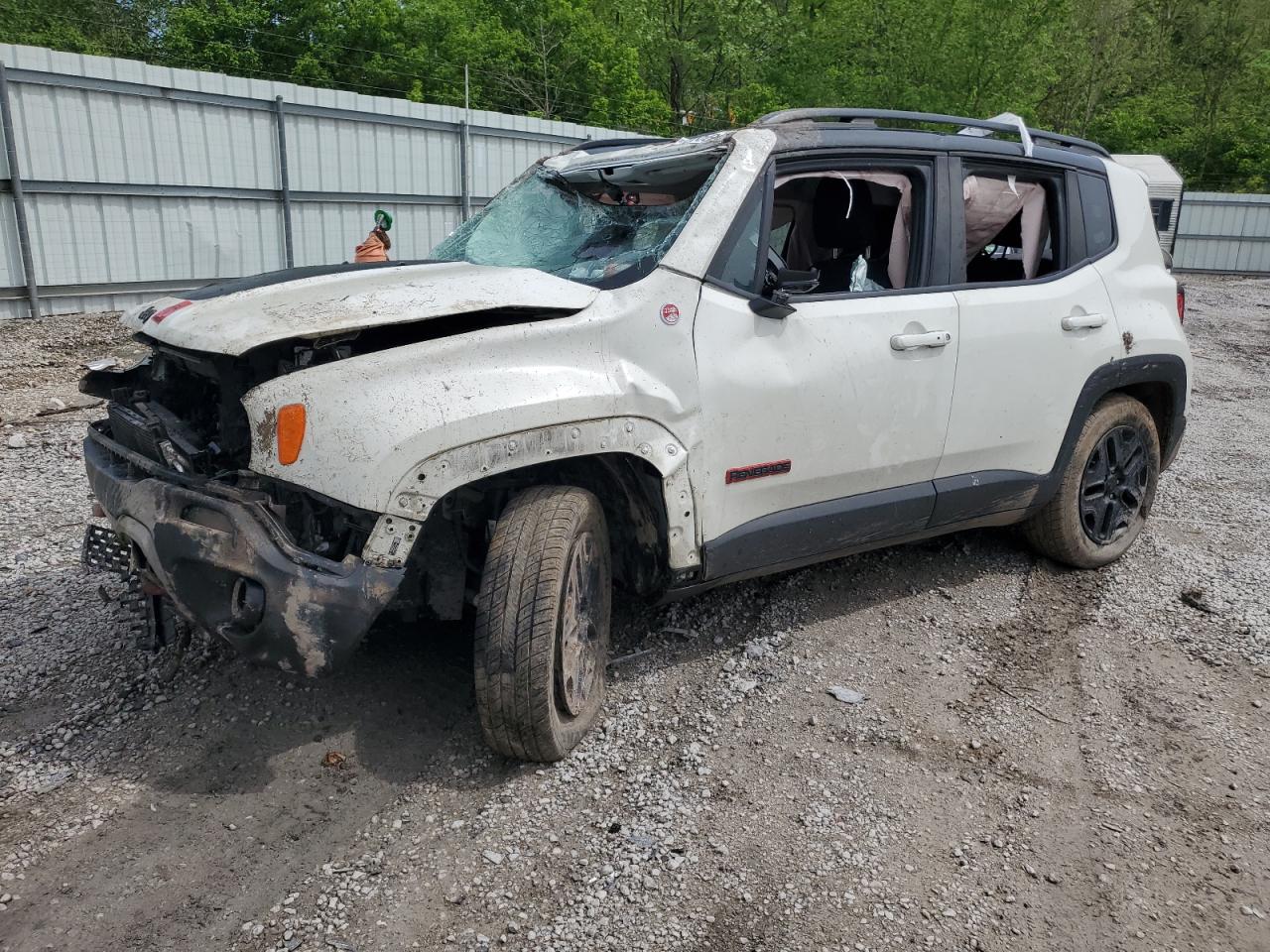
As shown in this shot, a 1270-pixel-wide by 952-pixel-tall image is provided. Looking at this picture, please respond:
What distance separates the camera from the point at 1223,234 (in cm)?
2739

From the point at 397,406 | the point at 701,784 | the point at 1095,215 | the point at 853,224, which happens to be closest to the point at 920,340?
the point at 853,224

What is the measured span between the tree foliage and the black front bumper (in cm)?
2350

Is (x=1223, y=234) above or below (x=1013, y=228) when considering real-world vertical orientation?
below

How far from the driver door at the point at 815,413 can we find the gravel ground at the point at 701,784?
59 cm

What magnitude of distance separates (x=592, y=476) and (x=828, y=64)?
85.7ft

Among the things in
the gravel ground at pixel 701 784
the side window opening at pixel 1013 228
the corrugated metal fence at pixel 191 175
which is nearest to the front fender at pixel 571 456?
the gravel ground at pixel 701 784

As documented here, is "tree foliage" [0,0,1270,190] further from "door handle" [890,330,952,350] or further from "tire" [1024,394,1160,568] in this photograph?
"door handle" [890,330,952,350]

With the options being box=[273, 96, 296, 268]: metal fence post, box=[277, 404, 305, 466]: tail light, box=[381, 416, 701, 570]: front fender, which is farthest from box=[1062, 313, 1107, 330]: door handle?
box=[273, 96, 296, 268]: metal fence post

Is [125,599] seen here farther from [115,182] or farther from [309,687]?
[115,182]

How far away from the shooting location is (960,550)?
503 centimetres

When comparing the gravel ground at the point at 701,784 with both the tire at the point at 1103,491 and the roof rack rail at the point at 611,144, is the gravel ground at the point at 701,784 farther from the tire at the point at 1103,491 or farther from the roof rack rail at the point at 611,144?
the roof rack rail at the point at 611,144

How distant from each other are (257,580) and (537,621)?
2.53 feet

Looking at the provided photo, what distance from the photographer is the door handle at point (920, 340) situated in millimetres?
3738

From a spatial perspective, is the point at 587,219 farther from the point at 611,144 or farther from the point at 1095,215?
the point at 1095,215
